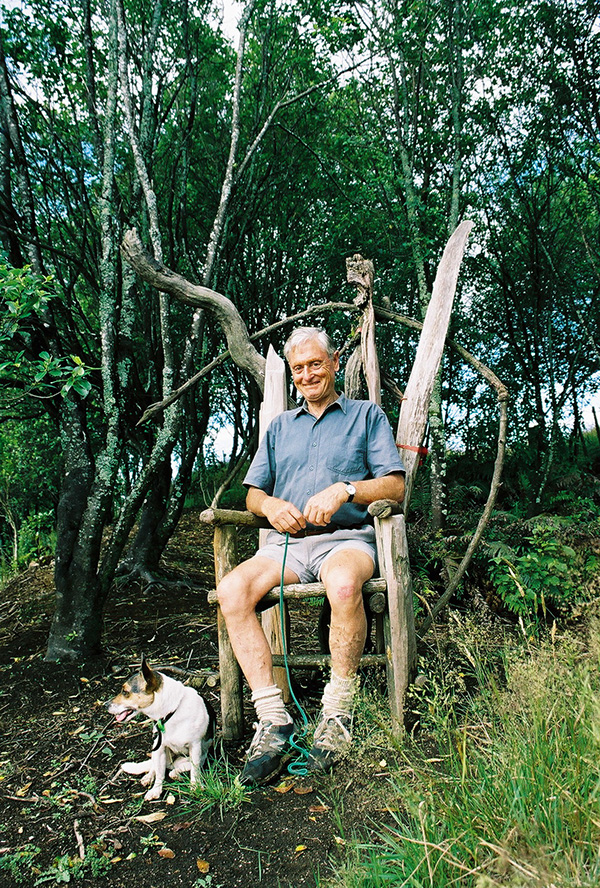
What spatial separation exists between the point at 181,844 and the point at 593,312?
9529 mm

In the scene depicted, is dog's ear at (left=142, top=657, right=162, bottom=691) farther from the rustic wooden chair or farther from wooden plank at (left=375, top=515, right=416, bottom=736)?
wooden plank at (left=375, top=515, right=416, bottom=736)

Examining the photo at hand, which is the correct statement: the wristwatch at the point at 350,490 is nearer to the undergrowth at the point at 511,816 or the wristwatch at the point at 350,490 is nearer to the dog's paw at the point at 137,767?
the undergrowth at the point at 511,816

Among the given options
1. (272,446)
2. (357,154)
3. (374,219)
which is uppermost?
(357,154)

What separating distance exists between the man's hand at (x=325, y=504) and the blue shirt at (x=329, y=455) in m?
0.21

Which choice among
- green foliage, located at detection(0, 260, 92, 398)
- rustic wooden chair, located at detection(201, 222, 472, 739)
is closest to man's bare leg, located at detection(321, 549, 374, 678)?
rustic wooden chair, located at detection(201, 222, 472, 739)

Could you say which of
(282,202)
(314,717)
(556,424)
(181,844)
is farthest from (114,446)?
(556,424)

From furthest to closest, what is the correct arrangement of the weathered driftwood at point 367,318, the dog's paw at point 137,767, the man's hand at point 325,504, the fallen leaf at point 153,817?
the weathered driftwood at point 367,318 → the man's hand at point 325,504 → the dog's paw at point 137,767 → the fallen leaf at point 153,817

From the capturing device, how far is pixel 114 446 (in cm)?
397

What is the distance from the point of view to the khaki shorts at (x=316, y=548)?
2.89 meters

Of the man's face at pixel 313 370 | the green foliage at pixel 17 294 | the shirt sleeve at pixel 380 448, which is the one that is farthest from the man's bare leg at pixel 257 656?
the green foliage at pixel 17 294

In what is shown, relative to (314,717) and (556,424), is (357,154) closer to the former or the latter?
(556,424)

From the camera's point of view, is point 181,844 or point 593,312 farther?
point 593,312

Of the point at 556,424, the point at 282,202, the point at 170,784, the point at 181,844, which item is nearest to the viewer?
the point at 181,844

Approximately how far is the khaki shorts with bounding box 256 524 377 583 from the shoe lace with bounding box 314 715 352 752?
65 cm
